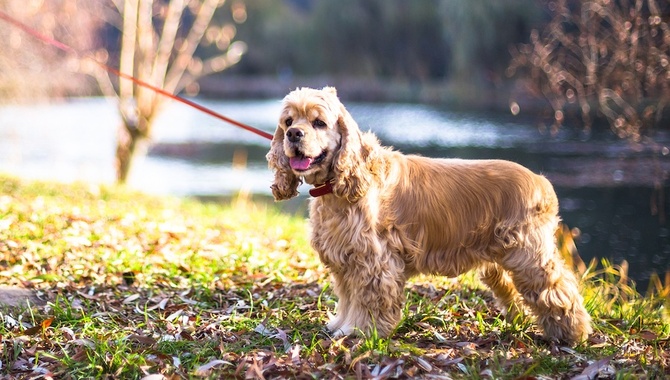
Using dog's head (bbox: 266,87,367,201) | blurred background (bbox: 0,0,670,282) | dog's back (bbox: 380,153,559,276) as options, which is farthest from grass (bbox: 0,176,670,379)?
blurred background (bbox: 0,0,670,282)

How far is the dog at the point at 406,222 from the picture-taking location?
443 cm

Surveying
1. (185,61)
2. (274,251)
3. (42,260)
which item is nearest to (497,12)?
(185,61)

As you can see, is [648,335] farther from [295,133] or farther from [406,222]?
[295,133]

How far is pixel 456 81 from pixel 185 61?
17.3 m

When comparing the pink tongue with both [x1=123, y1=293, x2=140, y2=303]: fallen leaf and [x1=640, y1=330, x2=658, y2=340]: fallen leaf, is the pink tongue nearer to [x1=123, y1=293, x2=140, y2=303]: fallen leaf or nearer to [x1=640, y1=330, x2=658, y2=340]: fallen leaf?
[x1=123, y1=293, x2=140, y2=303]: fallen leaf

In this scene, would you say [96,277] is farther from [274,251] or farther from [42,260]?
[274,251]

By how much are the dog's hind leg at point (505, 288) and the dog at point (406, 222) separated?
256 mm

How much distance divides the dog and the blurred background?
295cm

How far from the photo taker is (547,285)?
4539 mm

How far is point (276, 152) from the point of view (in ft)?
15.2

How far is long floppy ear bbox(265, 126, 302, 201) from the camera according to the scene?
15.1 ft

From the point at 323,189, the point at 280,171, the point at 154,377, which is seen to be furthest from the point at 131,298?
the point at 323,189

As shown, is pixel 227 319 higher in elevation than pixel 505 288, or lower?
lower

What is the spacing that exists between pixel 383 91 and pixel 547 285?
105 feet
